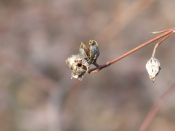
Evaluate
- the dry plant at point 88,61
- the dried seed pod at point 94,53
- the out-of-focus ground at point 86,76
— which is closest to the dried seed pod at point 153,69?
the dry plant at point 88,61

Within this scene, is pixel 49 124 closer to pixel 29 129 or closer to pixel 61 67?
pixel 29 129

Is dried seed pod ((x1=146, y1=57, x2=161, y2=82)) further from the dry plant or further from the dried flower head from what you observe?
the dried flower head

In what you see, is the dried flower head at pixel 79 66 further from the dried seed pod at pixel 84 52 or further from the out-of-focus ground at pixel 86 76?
the out-of-focus ground at pixel 86 76

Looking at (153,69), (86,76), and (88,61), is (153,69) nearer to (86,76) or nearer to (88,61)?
(88,61)

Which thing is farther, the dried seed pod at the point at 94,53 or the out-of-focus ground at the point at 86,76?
the out-of-focus ground at the point at 86,76

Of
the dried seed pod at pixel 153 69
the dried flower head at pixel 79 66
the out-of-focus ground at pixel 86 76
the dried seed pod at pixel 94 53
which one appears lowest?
the dried seed pod at pixel 153 69

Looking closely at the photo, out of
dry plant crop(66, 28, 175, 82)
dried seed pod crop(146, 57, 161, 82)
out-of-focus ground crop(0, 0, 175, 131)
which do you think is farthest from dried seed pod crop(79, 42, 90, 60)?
out-of-focus ground crop(0, 0, 175, 131)

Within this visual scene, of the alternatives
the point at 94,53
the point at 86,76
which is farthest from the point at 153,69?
the point at 86,76

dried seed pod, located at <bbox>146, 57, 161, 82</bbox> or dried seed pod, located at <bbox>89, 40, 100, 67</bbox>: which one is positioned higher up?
dried seed pod, located at <bbox>89, 40, 100, 67</bbox>

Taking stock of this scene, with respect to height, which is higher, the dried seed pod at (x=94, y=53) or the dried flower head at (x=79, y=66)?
the dried seed pod at (x=94, y=53)
